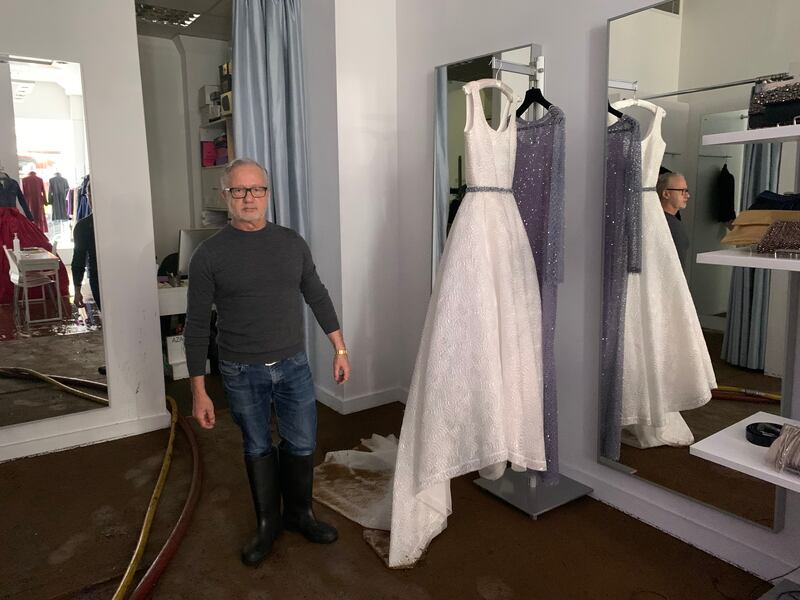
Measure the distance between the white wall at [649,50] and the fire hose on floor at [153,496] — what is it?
220cm

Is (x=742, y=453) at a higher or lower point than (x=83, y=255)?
lower

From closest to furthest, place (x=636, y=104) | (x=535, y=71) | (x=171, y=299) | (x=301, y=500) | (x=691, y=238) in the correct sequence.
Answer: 1. (x=691, y=238)
2. (x=636, y=104)
3. (x=301, y=500)
4. (x=535, y=71)
5. (x=171, y=299)

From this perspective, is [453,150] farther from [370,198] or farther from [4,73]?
[4,73]

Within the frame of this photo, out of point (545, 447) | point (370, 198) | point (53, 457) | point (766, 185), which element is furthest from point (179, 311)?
point (766, 185)

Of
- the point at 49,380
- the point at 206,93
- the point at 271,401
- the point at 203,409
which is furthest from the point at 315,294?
the point at 206,93

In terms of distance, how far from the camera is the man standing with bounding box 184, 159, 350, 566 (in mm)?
1941

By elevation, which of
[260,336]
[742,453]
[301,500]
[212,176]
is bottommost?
[301,500]

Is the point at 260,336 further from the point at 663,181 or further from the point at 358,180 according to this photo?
the point at 358,180

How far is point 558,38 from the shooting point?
239 centimetres

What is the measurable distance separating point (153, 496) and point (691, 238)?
2213mm

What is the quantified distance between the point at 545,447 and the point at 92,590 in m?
1.61

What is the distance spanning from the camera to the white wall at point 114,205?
2.77m

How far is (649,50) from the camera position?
6.78 ft

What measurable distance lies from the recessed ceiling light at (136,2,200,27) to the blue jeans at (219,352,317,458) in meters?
3.22
